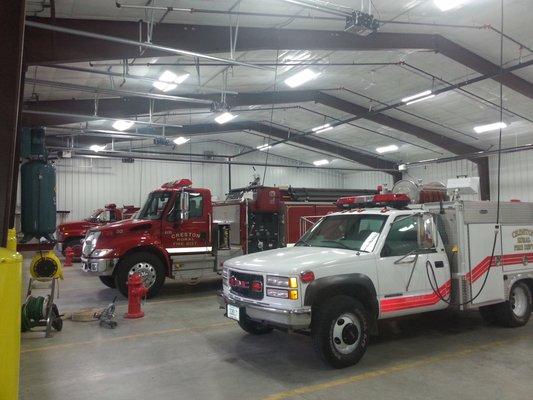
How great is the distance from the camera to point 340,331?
4871 mm

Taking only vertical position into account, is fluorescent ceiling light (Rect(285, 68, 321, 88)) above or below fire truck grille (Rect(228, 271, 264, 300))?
above

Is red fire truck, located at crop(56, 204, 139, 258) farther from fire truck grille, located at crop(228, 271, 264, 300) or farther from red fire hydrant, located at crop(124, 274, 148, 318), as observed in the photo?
fire truck grille, located at crop(228, 271, 264, 300)

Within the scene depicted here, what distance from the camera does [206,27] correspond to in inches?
349

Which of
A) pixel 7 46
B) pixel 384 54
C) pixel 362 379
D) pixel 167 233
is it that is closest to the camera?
pixel 7 46

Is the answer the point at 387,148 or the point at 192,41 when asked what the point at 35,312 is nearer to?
the point at 192,41

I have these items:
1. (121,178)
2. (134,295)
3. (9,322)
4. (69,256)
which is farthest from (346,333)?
(121,178)

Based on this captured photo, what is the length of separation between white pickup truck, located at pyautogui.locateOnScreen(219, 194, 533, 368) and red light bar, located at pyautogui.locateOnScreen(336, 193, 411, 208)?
15 millimetres

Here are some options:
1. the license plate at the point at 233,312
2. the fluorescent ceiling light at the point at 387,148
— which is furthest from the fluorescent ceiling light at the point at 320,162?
the license plate at the point at 233,312

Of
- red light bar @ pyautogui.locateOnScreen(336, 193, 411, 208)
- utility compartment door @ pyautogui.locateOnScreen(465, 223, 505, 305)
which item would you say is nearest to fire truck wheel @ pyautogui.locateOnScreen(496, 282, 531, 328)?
utility compartment door @ pyautogui.locateOnScreen(465, 223, 505, 305)

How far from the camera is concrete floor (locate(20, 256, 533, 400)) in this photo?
14.2 ft

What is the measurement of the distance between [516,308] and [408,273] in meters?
2.46

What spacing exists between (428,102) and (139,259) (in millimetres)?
11737

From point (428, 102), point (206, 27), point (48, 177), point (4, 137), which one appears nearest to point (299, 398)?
point (4, 137)

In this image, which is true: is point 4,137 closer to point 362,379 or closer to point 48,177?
point 48,177
